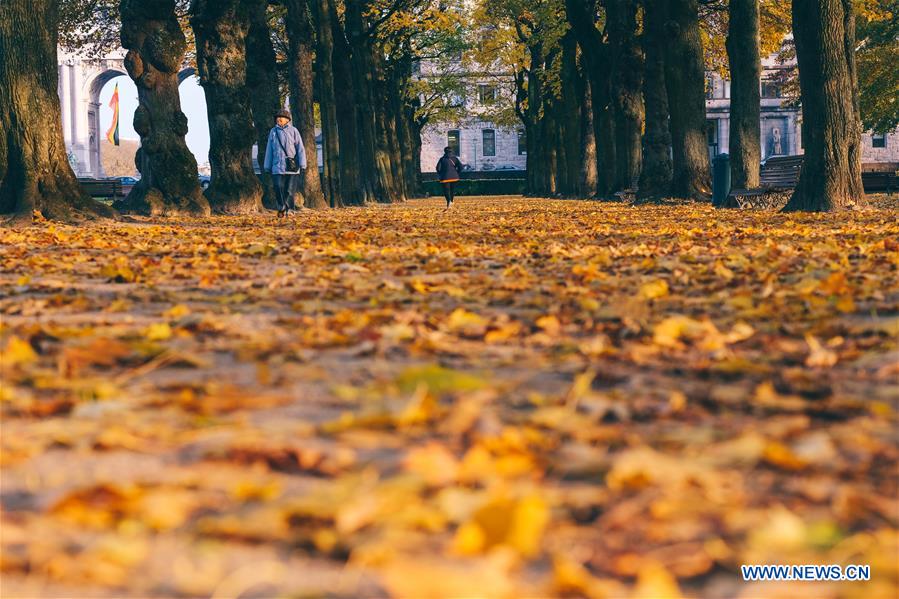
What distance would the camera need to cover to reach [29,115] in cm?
1591

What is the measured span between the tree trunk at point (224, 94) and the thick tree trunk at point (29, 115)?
18.2 feet

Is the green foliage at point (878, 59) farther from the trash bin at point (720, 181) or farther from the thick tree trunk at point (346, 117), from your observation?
the trash bin at point (720, 181)

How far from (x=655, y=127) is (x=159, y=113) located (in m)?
11.1

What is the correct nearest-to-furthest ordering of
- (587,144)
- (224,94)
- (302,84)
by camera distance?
(224,94)
(302,84)
(587,144)

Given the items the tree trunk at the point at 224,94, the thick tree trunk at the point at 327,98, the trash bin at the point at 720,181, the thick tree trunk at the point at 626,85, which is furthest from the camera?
the thick tree trunk at the point at 626,85

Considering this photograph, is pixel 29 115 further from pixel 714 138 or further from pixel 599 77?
pixel 714 138

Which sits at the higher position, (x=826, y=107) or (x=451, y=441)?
(x=826, y=107)

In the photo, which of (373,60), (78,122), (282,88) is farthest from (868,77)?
(78,122)

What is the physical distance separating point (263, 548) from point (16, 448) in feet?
3.72

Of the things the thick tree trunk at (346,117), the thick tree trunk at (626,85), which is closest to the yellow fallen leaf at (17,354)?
the thick tree trunk at (626,85)

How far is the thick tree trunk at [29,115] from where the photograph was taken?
1570 cm

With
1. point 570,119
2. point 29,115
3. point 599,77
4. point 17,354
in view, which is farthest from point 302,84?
point 17,354

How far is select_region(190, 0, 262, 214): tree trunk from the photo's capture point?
2181 centimetres

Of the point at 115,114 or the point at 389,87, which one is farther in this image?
the point at 115,114
